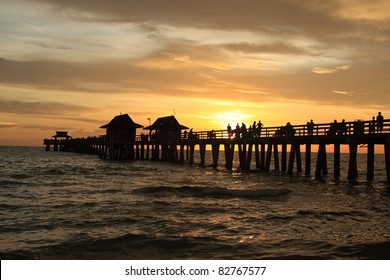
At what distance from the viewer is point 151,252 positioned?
964 centimetres

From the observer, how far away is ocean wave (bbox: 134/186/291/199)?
1956 centimetres

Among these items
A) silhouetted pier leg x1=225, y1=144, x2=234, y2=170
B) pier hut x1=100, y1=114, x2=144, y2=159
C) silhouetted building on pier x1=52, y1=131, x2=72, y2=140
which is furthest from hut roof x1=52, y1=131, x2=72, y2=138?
silhouetted pier leg x1=225, y1=144, x2=234, y2=170

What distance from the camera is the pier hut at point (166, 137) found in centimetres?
5241

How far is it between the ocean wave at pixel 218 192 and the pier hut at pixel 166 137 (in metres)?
28.0

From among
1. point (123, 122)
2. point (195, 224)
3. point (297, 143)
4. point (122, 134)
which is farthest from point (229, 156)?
point (123, 122)

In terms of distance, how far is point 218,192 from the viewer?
20.5 metres

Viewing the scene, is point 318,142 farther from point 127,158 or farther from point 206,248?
point 127,158

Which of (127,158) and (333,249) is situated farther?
(127,158)

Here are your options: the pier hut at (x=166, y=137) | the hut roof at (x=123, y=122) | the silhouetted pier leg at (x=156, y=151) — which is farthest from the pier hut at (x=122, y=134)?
the silhouetted pier leg at (x=156, y=151)

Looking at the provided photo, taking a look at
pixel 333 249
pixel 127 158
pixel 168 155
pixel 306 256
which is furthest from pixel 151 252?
pixel 127 158

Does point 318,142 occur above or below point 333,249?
above

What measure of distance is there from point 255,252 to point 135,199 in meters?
9.44

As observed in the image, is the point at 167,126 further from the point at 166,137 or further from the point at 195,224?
the point at 195,224

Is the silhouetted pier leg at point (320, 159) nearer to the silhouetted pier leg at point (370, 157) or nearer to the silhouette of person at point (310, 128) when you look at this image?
the silhouette of person at point (310, 128)
